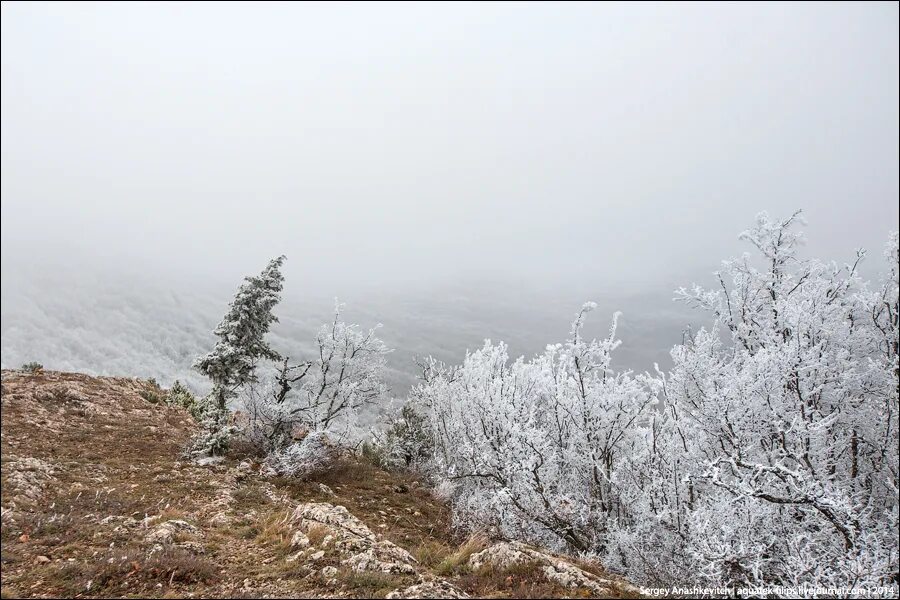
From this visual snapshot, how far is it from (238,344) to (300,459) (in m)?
5.74

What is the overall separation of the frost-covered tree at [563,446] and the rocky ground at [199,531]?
168 cm

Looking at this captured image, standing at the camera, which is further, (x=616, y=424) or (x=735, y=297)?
(x=616, y=424)

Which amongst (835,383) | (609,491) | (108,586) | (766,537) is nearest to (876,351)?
(835,383)

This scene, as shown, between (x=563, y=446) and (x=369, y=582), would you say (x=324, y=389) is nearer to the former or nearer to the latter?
(x=563, y=446)

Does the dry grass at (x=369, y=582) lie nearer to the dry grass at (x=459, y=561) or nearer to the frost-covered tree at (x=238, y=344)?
the dry grass at (x=459, y=561)

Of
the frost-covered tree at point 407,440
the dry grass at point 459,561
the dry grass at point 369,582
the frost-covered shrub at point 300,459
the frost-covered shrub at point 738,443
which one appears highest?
the frost-covered shrub at point 738,443

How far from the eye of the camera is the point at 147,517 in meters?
10.9

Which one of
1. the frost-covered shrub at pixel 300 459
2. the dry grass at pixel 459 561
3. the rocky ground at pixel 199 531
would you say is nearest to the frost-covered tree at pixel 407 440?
the rocky ground at pixel 199 531

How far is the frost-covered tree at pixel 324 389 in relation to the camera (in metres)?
19.7

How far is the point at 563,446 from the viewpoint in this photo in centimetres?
1330

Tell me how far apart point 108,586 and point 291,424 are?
1277cm

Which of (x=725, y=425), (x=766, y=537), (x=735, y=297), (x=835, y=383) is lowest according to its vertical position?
(x=766, y=537)

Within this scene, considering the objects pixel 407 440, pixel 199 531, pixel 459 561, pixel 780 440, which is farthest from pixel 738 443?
pixel 407 440

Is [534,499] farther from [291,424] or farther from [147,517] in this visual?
[291,424]
